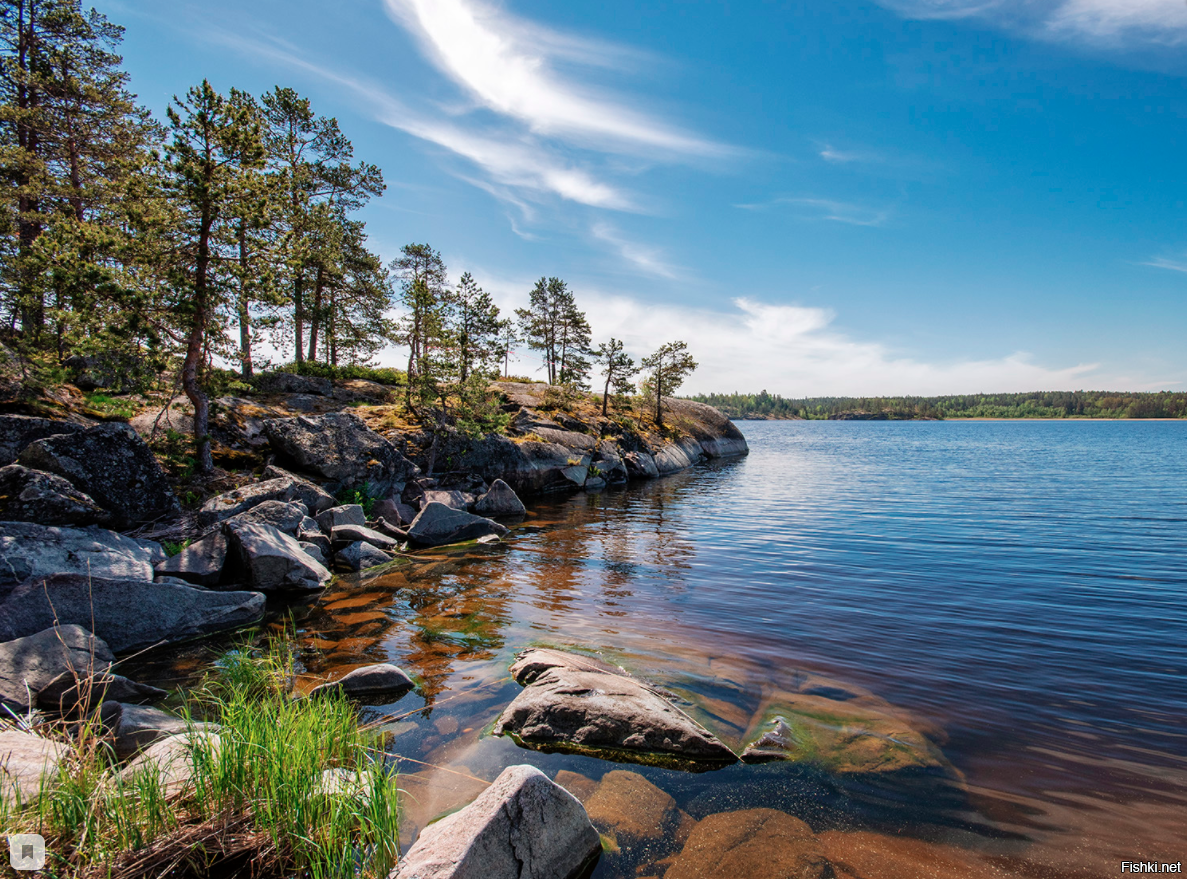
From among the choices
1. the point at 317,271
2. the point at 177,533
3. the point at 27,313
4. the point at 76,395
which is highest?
the point at 317,271

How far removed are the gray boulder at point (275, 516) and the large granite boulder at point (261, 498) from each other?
15.4 inches

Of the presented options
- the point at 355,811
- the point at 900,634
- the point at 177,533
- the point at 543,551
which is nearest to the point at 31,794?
the point at 355,811

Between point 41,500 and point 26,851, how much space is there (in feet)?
36.7

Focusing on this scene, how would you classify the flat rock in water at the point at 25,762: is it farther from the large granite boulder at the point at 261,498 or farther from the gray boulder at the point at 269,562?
the large granite boulder at the point at 261,498

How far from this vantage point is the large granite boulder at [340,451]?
1930 cm

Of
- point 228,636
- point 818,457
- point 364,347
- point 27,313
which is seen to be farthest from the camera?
point 818,457

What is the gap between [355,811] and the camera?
386 centimetres

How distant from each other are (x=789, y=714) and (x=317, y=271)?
34.4m

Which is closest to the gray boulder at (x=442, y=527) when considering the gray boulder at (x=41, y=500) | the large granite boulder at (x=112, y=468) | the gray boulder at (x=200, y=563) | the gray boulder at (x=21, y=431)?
the gray boulder at (x=200, y=563)

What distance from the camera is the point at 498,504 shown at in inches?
955

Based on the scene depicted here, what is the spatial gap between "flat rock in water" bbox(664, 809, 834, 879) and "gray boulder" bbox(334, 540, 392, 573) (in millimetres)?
12453

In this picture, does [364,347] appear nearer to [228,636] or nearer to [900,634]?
[228,636]

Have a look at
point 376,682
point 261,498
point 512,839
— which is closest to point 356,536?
point 261,498

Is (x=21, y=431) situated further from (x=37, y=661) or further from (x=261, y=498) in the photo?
(x=37, y=661)
